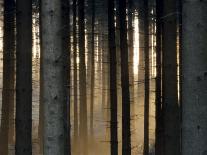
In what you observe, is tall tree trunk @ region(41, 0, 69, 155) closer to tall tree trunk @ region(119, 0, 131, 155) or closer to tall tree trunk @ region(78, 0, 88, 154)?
tall tree trunk @ region(119, 0, 131, 155)

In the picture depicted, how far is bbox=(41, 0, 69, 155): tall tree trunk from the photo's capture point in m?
5.70

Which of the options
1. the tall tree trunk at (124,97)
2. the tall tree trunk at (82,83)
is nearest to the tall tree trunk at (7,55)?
the tall tree trunk at (82,83)

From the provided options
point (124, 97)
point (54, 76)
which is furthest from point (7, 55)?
point (54, 76)

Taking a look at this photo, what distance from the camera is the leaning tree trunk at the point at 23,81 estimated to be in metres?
8.47

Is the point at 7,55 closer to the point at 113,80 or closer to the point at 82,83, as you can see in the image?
the point at 113,80

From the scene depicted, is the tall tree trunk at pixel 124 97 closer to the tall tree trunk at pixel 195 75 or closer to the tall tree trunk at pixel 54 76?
the tall tree trunk at pixel 54 76

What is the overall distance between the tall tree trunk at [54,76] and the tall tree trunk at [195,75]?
1.59 meters

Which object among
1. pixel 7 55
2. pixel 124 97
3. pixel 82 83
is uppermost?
pixel 7 55

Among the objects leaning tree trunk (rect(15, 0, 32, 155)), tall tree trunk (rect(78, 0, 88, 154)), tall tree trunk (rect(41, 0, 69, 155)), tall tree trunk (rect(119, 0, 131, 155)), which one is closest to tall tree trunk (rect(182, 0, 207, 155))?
tall tree trunk (rect(41, 0, 69, 155))

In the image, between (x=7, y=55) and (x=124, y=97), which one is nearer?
(x=124, y=97)

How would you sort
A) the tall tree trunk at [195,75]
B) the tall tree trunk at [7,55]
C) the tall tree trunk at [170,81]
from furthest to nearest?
the tall tree trunk at [7,55] → the tall tree trunk at [170,81] → the tall tree trunk at [195,75]

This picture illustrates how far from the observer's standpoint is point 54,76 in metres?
5.68

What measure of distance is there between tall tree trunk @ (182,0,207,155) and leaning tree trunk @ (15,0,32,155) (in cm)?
388

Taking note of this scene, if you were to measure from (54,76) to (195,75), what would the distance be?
5.85ft
